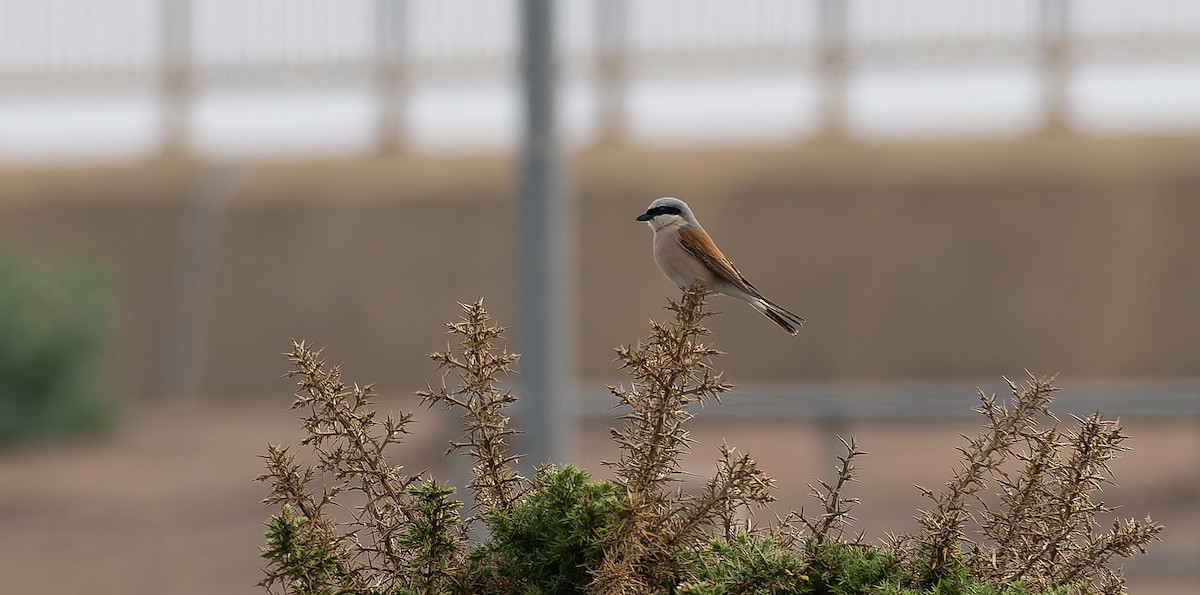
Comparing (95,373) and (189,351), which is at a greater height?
(189,351)

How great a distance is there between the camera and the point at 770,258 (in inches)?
686

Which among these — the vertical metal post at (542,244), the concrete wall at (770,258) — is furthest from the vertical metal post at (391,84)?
the vertical metal post at (542,244)

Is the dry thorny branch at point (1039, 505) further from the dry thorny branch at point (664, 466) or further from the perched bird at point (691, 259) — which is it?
the perched bird at point (691, 259)

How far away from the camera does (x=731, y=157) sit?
60.8 ft

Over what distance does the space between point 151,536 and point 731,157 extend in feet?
31.7

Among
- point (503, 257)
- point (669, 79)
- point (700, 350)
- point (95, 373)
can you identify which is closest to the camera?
point (700, 350)

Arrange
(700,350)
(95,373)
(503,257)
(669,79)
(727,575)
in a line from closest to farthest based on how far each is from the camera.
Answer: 1. (727,575)
2. (700,350)
3. (95,373)
4. (503,257)
5. (669,79)

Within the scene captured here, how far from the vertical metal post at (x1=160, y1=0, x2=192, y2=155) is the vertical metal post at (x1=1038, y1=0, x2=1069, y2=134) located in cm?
1173

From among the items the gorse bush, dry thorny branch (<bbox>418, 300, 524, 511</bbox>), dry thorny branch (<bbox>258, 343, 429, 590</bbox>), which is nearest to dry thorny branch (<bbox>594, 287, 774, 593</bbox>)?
the gorse bush

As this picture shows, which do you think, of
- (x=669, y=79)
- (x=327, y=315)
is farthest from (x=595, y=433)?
(x=669, y=79)

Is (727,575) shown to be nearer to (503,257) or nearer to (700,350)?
(700,350)

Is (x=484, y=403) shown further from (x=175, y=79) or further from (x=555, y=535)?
(x=175, y=79)

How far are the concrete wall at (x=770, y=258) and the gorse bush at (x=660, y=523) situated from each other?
14124 millimetres

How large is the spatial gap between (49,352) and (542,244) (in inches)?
397
